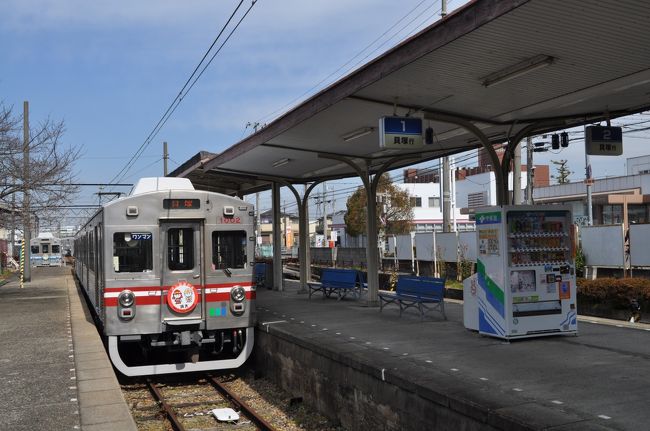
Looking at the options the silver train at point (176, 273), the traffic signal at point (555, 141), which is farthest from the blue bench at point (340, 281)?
the traffic signal at point (555, 141)

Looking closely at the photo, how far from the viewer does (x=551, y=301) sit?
9672mm

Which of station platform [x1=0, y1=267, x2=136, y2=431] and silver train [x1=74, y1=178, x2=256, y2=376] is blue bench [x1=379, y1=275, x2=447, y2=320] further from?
station platform [x1=0, y1=267, x2=136, y2=431]

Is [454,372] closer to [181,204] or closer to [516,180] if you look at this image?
[181,204]

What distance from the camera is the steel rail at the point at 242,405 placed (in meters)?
8.97

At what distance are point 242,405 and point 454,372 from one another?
4.02 meters

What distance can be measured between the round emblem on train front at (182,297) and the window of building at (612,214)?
27.9 meters

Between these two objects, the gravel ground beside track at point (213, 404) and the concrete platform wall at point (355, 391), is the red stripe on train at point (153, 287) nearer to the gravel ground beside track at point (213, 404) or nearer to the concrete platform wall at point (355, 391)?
the concrete platform wall at point (355, 391)

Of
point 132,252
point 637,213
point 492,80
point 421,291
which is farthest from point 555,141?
point 637,213

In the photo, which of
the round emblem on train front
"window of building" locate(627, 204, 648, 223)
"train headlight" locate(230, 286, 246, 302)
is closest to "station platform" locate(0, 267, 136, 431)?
the round emblem on train front

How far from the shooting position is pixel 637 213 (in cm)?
3391

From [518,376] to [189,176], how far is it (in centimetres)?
1476

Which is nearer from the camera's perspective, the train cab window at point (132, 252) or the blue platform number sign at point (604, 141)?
the blue platform number sign at point (604, 141)

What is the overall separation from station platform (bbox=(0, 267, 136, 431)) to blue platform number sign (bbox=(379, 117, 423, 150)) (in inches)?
201

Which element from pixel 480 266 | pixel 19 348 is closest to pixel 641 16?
pixel 480 266
